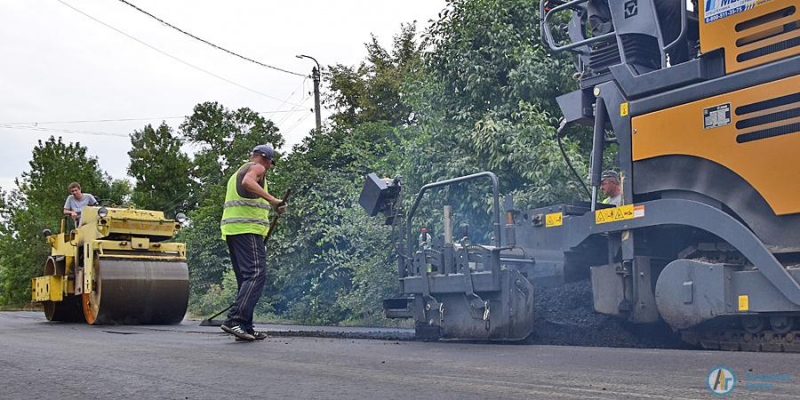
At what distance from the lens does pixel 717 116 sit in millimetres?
6730

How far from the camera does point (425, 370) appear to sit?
5.02 m

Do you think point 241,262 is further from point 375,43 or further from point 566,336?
point 375,43

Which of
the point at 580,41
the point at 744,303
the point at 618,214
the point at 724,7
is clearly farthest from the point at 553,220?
the point at 724,7

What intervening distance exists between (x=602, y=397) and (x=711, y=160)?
142 inches

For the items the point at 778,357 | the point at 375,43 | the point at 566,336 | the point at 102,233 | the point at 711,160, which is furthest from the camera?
the point at 375,43

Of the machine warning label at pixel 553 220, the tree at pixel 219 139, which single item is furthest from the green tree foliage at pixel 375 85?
the machine warning label at pixel 553 220

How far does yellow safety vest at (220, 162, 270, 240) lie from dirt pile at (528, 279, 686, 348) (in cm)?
266

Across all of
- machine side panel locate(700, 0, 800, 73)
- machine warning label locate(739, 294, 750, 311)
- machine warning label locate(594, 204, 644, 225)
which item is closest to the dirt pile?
machine warning label locate(594, 204, 644, 225)

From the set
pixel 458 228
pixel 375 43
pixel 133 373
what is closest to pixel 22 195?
pixel 375 43

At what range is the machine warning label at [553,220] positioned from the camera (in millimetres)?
8047

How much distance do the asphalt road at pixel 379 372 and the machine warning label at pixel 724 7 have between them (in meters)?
2.59

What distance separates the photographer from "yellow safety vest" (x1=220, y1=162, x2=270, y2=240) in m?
8.04
